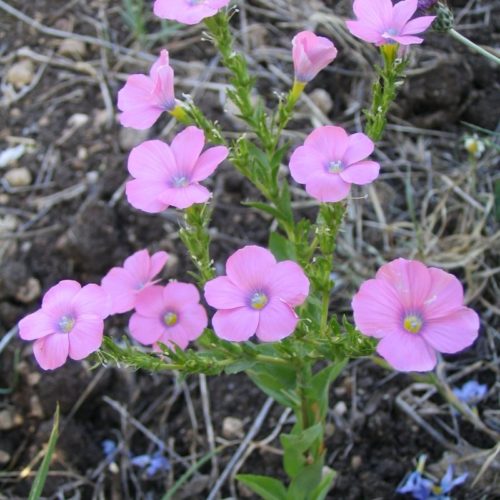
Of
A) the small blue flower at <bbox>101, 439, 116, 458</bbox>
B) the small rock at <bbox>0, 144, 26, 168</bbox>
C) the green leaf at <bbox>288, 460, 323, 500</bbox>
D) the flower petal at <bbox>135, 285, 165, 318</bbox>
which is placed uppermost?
the flower petal at <bbox>135, 285, 165, 318</bbox>

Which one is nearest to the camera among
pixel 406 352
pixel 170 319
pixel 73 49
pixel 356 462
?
pixel 406 352

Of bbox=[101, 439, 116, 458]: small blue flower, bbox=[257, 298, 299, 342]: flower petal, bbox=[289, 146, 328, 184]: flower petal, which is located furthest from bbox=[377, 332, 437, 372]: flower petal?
bbox=[101, 439, 116, 458]: small blue flower

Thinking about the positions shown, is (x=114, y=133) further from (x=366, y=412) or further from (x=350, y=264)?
(x=366, y=412)

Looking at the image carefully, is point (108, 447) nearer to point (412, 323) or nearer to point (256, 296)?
point (256, 296)

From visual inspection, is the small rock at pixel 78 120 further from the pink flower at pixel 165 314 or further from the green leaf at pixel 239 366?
the green leaf at pixel 239 366

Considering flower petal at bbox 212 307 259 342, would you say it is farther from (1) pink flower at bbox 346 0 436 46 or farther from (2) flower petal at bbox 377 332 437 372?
(1) pink flower at bbox 346 0 436 46

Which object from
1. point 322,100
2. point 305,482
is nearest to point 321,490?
point 305,482
